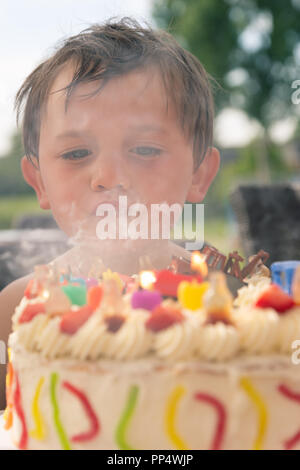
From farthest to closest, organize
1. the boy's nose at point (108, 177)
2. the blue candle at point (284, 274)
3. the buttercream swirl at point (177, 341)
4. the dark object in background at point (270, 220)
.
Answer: the dark object in background at point (270, 220), the boy's nose at point (108, 177), the blue candle at point (284, 274), the buttercream swirl at point (177, 341)

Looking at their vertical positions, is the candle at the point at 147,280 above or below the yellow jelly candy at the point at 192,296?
above

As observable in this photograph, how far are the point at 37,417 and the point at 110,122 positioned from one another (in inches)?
42.6

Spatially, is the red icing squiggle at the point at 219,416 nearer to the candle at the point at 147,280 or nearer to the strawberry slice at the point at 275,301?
the strawberry slice at the point at 275,301

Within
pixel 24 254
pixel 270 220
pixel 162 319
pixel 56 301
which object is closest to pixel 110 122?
pixel 56 301

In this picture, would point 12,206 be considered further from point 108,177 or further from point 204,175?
point 108,177

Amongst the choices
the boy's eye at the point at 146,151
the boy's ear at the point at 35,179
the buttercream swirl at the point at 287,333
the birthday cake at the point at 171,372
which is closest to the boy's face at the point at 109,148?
the boy's eye at the point at 146,151

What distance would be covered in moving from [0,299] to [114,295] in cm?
112

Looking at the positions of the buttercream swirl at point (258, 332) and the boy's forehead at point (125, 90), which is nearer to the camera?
the buttercream swirl at point (258, 332)

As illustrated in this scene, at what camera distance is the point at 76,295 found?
4.54ft

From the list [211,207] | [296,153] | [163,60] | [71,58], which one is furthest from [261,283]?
[296,153]

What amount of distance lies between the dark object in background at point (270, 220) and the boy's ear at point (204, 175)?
199 cm

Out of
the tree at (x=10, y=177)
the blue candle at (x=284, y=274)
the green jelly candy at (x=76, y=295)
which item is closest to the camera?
the green jelly candy at (x=76, y=295)

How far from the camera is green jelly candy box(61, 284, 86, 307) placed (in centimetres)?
138

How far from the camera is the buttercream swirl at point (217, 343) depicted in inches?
45.5
